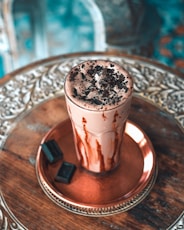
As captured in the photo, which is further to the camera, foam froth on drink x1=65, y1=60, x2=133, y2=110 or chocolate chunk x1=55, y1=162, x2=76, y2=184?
chocolate chunk x1=55, y1=162, x2=76, y2=184

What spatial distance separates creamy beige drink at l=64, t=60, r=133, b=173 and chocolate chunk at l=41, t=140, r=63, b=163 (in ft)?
0.22

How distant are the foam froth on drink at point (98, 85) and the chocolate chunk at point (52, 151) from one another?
0.18 metres

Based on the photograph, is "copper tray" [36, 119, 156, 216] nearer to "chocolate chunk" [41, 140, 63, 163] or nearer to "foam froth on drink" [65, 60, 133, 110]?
"chocolate chunk" [41, 140, 63, 163]

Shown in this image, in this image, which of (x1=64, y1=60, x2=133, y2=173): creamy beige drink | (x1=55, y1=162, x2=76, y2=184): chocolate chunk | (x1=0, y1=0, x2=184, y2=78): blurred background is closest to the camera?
(x1=64, y1=60, x2=133, y2=173): creamy beige drink

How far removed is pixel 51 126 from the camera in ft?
2.88

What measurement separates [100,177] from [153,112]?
21 centimetres

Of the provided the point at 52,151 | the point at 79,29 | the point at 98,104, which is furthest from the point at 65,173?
the point at 79,29

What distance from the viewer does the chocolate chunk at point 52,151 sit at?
800 millimetres

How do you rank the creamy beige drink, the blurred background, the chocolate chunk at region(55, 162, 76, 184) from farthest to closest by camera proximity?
1. the blurred background
2. the chocolate chunk at region(55, 162, 76, 184)
3. the creamy beige drink

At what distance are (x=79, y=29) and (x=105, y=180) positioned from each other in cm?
95

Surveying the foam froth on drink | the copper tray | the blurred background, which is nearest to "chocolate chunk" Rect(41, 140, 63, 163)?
the copper tray

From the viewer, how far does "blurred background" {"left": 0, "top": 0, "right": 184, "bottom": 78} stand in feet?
5.02

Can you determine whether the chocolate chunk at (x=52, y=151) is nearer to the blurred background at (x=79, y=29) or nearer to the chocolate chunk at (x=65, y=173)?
the chocolate chunk at (x=65, y=173)

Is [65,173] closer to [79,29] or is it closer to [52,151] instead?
[52,151]
